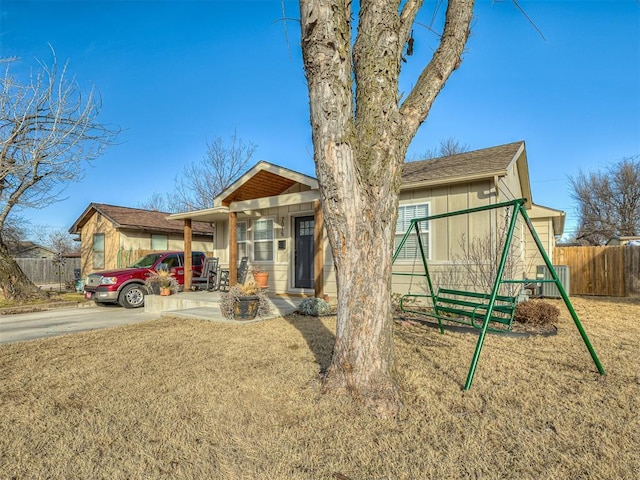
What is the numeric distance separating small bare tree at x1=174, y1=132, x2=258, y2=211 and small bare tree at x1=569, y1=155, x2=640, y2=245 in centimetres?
2281

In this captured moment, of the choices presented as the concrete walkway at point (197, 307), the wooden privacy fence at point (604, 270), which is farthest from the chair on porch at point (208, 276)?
the wooden privacy fence at point (604, 270)

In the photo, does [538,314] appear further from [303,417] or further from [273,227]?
[273,227]

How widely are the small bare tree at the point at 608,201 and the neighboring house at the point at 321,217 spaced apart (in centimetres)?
1362

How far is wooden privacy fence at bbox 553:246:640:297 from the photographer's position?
12.7 m

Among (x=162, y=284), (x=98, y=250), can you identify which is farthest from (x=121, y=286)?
(x=98, y=250)

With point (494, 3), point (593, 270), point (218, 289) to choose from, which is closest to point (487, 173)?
point (494, 3)

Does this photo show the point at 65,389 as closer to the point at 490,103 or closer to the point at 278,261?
the point at 278,261

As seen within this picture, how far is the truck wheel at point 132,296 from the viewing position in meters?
10.2

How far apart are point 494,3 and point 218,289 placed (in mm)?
9766

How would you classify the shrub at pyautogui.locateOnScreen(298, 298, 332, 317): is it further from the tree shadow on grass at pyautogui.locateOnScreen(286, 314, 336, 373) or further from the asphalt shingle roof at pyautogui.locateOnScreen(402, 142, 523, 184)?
the asphalt shingle roof at pyautogui.locateOnScreen(402, 142, 523, 184)

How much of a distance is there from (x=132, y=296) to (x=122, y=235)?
869cm

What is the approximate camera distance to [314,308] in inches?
295

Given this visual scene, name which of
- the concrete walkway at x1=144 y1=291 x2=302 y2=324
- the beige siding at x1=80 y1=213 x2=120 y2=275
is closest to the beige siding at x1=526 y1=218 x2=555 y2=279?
the concrete walkway at x1=144 y1=291 x2=302 y2=324

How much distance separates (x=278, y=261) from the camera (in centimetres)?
1114
